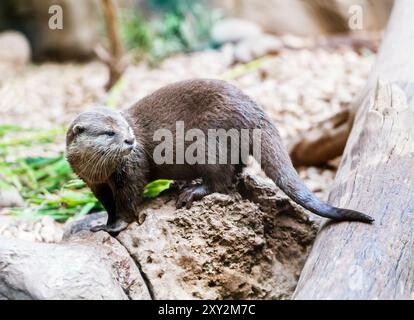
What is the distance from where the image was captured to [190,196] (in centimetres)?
304

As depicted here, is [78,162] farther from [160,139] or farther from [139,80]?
[139,80]

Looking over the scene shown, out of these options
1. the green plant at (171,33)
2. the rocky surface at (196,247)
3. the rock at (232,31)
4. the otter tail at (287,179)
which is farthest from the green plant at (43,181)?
the rock at (232,31)

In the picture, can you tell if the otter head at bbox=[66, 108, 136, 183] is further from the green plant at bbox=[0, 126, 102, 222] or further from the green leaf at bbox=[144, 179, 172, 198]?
the green plant at bbox=[0, 126, 102, 222]

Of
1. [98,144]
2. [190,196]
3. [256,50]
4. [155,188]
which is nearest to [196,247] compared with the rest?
[190,196]

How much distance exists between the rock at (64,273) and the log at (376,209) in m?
0.81

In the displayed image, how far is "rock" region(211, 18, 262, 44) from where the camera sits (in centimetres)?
743

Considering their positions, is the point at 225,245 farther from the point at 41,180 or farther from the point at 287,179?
the point at 41,180

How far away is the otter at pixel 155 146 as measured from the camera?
116 inches

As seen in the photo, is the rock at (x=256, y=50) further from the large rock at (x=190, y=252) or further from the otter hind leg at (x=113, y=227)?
the otter hind leg at (x=113, y=227)

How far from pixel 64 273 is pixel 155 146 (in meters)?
0.97

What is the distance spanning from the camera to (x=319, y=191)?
4.38 metres

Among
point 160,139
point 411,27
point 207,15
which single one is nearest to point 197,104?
point 160,139

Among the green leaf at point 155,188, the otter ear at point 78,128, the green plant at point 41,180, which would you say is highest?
the otter ear at point 78,128
